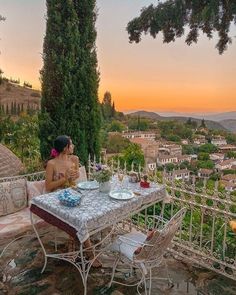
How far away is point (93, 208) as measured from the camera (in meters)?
2.90

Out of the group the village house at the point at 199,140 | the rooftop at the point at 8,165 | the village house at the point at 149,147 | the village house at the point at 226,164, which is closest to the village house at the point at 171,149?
the village house at the point at 149,147

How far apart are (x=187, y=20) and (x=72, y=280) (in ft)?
17.1

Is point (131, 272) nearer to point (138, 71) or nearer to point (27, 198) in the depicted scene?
point (27, 198)

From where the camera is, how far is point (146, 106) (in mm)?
8758

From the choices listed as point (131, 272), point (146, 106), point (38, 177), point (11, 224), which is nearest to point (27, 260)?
point (11, 224)

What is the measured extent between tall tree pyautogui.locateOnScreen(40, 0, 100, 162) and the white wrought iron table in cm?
319

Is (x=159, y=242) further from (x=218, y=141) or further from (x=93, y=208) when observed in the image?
(x=218, y=141)

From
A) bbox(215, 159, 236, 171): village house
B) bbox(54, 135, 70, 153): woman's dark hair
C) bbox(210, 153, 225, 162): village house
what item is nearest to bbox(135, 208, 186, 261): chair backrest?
bbox(54, 135, 70, 153): woman's dark hair

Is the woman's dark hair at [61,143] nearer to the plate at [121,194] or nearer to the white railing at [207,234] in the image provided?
the plate at [121,194]

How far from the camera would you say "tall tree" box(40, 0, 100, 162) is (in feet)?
20.0

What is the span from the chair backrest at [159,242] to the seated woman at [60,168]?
0.93 meters

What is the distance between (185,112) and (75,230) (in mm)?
6561

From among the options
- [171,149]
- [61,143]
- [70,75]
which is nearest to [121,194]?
[61,143]

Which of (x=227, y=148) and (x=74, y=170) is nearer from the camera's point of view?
(x=74, y=170)
